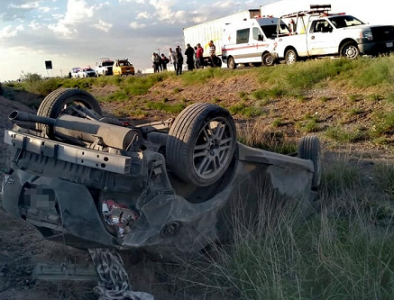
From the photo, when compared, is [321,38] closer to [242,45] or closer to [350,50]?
[350,50]

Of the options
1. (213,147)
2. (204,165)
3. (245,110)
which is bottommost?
(245,110)

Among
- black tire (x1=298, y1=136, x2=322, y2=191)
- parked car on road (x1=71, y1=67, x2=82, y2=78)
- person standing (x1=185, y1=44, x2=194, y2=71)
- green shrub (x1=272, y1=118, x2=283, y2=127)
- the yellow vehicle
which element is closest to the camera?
black tire (x1=298, y1=136, x2=322, y2=191)

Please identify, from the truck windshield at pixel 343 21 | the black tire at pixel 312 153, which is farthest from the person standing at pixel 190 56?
the black tire at pixel 312 153

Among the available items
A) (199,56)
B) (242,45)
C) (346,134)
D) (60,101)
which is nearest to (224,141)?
(60,101)

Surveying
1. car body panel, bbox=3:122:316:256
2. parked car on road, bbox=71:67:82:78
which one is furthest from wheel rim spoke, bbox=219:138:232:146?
parked car on road, bbox=71:67:82:78

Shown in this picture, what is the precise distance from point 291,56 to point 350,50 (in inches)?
118

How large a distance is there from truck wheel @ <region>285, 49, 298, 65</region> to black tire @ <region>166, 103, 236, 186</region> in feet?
55.9

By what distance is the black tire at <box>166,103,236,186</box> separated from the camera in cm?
355

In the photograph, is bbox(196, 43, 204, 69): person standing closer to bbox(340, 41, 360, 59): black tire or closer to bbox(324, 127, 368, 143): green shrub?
bbox(340, 41, 360, 59): black tire

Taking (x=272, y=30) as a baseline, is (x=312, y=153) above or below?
below

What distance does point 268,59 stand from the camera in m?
21.8

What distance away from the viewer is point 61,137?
12.5 ft

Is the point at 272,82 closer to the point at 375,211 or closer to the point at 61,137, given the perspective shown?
the point at 375,211

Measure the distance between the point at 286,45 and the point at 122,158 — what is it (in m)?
18.2
